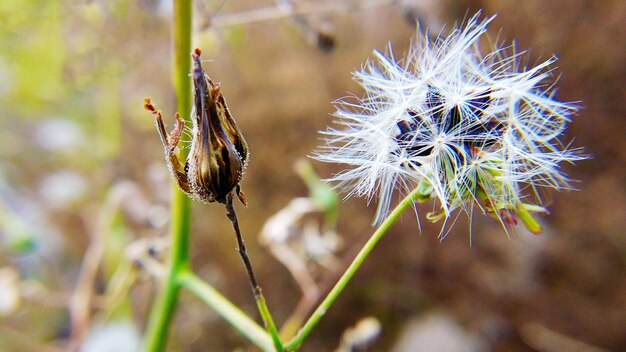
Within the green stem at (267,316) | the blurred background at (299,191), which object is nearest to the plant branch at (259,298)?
the green stem at (267,316)

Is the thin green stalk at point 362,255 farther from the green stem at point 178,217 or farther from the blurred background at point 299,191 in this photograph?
the blurred background at point 299,191

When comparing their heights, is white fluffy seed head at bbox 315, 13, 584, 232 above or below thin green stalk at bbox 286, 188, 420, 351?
above

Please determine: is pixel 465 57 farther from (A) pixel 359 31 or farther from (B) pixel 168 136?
(A) pixel 359 31

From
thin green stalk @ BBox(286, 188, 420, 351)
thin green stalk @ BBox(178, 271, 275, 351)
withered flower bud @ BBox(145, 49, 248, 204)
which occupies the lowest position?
thin green stalk @ BBox(178, 271, 275, 351)

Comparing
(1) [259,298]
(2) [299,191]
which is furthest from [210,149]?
(2) [299,191]

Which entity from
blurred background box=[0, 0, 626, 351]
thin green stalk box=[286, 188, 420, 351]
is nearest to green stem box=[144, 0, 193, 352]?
thin green stalk box=[286, 188, 420, 351]

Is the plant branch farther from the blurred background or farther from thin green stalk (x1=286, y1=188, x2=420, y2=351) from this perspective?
the blurred background
